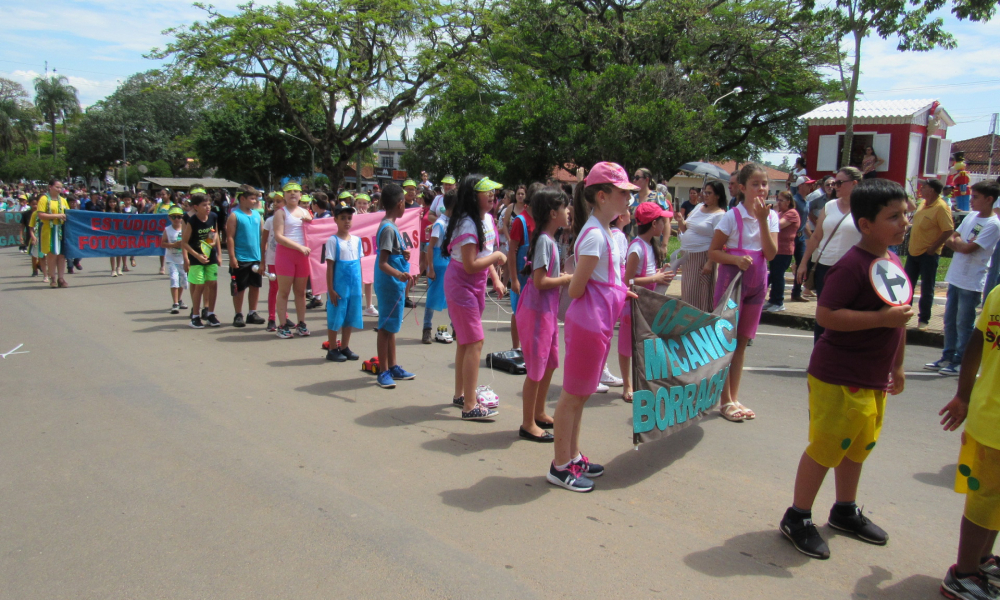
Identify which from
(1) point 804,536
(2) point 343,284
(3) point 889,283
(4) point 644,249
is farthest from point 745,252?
Result: (2) point 343,284

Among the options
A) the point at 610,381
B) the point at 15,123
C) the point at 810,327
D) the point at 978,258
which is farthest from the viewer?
the point at 15,123

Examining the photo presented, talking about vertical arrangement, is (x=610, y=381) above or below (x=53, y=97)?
below

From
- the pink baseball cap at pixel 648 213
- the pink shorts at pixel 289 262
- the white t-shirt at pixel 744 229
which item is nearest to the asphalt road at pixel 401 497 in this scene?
the white t-shirt at pixel 744 229

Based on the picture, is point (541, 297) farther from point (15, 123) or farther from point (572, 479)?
point (15, 123)

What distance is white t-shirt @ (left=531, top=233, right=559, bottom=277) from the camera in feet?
14.4

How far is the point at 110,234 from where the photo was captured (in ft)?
45.3

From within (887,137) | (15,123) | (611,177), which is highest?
(15,123)

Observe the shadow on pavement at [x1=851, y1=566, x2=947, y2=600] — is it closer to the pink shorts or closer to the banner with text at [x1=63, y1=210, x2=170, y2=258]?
the pink shorts

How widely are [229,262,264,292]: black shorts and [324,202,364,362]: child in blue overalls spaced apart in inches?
88.5

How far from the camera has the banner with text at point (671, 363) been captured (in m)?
4.15

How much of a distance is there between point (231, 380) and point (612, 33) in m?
22.0

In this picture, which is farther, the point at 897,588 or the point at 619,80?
the point at 619,80

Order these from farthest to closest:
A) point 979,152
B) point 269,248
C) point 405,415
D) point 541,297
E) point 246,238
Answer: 1. point 979,152
2. point 269,248
3. point 246,238
4. point 405,415
5. point 541,297

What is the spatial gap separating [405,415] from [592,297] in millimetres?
2261
